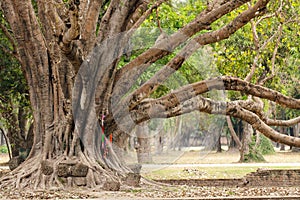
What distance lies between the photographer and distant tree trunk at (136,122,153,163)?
27538mm

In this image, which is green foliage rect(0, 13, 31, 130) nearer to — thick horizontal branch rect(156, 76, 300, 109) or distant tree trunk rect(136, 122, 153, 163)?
thick horizontal branch rect(156, 76, 300, 109)

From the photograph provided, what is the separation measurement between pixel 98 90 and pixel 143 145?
54.9 feet

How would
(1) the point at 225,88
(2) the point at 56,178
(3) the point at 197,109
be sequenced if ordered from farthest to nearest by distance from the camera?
(3) the point at 197,109 < (1) the point at 225,88 < (2) the point at 56,178

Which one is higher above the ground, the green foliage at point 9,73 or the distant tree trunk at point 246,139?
the green foliage at point 9,73

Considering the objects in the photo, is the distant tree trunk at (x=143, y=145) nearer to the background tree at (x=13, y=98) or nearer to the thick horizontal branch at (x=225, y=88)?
the background tree at (x=13, y=98)

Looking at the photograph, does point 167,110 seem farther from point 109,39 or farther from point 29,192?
point 29,192

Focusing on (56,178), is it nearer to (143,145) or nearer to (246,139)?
(143,145)

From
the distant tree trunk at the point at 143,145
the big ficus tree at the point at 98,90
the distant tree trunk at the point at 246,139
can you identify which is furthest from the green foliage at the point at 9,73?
the distant tree trunk at the point at 246,139

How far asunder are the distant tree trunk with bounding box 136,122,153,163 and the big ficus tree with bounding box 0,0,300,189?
13.4 metres

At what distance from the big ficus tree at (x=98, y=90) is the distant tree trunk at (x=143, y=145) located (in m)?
13.4

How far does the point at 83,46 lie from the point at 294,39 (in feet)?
31.3

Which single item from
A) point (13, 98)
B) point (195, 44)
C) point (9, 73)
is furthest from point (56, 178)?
point (13, 98)

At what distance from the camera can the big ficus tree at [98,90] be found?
11.6 m

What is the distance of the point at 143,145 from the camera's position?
28.3 metres
